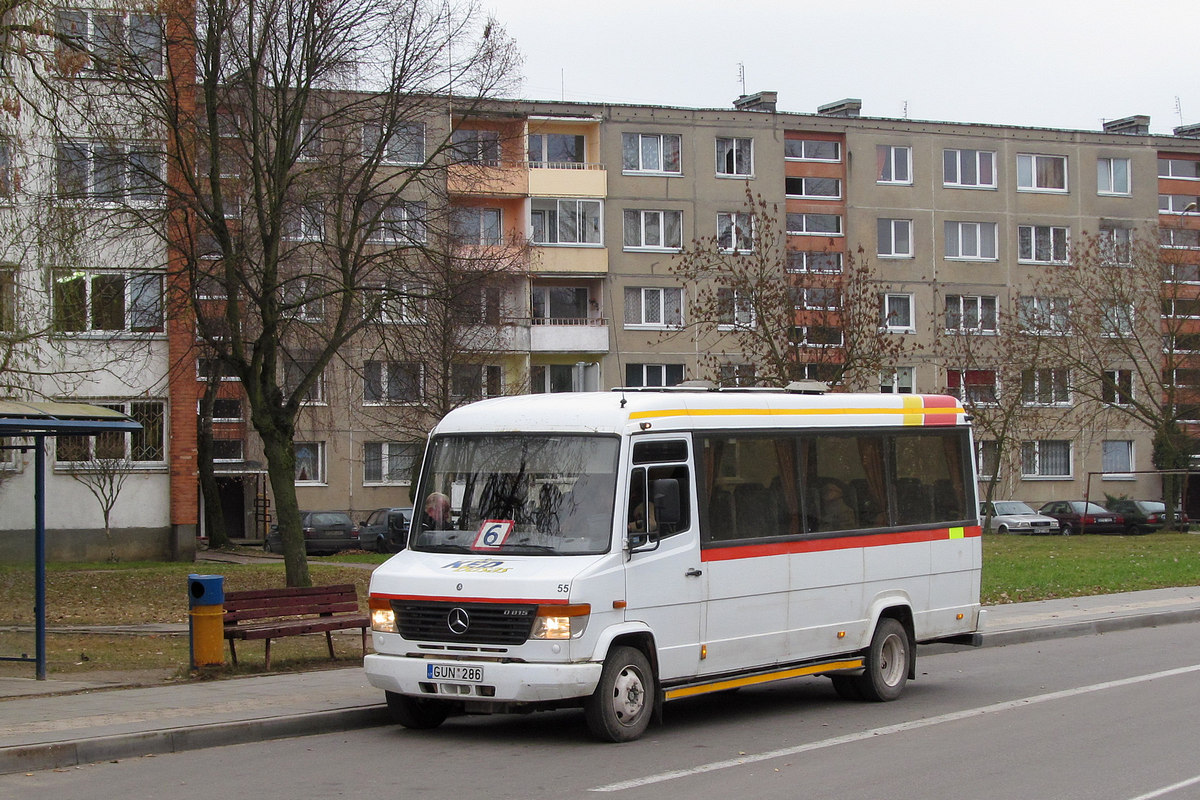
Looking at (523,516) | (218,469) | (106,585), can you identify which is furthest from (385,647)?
(218,469)

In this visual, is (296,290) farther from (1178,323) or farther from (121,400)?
(1178,323)

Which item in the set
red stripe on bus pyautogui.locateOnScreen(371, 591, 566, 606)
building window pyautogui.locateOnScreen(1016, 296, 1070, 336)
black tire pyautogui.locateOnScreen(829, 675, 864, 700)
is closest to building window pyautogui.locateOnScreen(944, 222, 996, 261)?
building window pyautogui.locateOnScreen(1016, 296, 1070, 336)

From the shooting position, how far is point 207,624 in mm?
14070

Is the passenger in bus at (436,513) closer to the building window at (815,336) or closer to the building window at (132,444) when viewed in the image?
the building window at (815,336)

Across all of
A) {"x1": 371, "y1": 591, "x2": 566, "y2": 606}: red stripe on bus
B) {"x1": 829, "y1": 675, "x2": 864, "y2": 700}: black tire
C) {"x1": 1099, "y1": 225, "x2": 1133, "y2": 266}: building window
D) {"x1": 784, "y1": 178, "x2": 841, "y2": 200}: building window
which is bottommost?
{"x1": 829, "y1": 675, "x2": 864, "y2": 700}: black tire

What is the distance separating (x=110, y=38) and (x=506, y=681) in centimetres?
1465

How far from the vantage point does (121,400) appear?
1448 inches

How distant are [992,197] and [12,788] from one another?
60.0 m

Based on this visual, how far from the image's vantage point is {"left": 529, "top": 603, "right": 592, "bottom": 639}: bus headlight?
10.4 meters

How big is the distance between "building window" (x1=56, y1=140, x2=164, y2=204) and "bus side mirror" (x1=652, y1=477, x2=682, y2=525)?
1369cm

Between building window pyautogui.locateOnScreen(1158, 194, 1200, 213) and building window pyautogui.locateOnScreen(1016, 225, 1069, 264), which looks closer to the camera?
building window pyautogui.locateOnScreen(1016, 225, 1069, 264)

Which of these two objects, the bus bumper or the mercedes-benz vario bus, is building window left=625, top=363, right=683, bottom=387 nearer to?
the mercedes-benz vario bus

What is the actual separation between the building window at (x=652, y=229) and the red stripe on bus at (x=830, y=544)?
43706 mm

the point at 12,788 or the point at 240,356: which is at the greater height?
the point at 240,356
